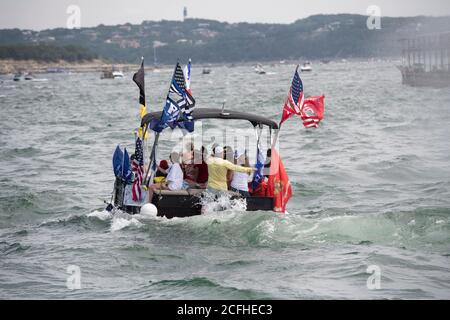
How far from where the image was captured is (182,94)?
1568 cm

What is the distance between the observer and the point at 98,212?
18.6 meters

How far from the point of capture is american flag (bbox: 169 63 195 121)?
1562cm

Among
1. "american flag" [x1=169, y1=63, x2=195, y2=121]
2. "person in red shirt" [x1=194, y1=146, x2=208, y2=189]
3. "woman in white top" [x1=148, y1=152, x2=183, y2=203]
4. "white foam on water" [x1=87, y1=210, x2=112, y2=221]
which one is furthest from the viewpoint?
"white foam on water" [x1=87, y1=210, x2=112, y2=221]

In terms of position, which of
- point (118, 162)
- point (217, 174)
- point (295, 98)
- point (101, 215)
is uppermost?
point (295, 98)

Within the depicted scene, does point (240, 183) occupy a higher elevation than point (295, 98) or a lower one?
lower

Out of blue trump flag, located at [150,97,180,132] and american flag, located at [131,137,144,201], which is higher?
blue trump flag, located at [150,97,180,132]

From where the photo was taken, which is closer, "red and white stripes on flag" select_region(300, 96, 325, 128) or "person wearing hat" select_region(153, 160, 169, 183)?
"red and white stripes on flag" select_region(300, 96, 325, 128)

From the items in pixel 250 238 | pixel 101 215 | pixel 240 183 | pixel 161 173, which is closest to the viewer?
pixel 250 238

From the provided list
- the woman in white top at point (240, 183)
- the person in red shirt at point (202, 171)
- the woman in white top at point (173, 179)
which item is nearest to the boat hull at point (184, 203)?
the woman in white top at point (173, 179)

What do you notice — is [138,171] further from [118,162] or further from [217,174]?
[217,174]

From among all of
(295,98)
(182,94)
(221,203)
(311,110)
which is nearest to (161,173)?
(221,203)

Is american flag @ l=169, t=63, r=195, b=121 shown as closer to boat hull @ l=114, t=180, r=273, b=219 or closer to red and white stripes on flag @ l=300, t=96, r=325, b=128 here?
boat hull @ l=114, t=180, r=273, b=219

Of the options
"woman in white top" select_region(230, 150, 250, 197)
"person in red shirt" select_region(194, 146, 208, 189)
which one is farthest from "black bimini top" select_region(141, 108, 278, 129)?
"woman in white top" select_region(230, 150, 250, 197)
